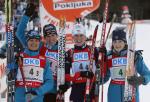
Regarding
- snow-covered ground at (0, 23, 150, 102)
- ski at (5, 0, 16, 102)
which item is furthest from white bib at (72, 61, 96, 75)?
snow-covered ground at (0, 23, 150, 102)

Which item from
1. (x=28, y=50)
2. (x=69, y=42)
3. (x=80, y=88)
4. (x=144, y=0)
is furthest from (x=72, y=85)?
(x=144, y=0)

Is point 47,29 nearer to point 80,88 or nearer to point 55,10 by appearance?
point 80,88

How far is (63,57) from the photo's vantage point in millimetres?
5051

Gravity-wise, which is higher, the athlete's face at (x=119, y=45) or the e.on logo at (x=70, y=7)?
the e.on logo at (x=70, y=7)

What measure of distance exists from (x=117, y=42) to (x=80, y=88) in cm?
63

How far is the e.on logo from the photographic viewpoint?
262 inches

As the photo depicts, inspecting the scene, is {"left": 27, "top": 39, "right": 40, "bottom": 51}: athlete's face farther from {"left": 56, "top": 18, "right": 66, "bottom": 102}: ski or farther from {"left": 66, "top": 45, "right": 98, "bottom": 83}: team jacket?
{"left": 66, "top": 45, "right": 98, "bottom": 83}: team jacket

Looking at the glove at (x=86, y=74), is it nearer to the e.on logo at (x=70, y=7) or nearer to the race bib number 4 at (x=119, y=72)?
the race bib number 4 at (x=119, y=72)

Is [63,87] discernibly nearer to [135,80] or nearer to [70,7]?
[135,80]

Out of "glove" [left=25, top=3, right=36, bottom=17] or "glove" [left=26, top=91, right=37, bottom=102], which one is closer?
"glove" [left=26, top=91, right=37, bottom=102]

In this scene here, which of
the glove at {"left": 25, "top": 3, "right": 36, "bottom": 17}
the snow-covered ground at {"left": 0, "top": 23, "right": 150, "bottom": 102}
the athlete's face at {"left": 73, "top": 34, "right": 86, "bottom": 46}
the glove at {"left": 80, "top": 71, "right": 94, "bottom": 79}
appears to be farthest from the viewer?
the snow-covered ground at {"left": 0, "top": 23, "right": 150, "bottom": 102}

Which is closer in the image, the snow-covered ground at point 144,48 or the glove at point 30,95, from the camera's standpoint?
the glove at point 30,95

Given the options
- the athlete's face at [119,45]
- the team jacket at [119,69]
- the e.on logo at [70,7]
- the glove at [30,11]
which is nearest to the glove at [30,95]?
the team jacket at [119,69]

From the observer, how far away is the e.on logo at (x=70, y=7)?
21.8ft
